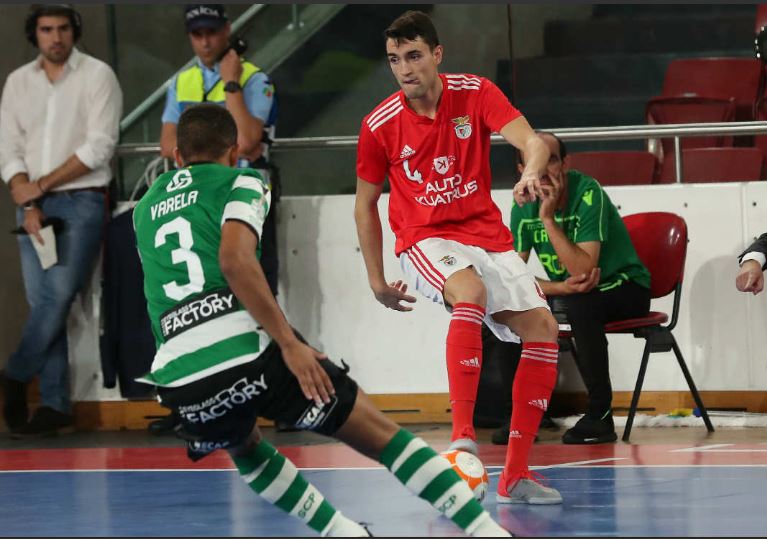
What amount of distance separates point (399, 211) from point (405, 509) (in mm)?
1325

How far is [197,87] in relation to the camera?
825cm

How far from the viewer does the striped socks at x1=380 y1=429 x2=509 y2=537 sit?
4082mm

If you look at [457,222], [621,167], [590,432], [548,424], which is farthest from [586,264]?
[457,222]

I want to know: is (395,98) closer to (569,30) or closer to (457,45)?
(457,45)

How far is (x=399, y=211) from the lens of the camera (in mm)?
5824

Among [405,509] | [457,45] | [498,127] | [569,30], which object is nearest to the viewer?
[405,509]

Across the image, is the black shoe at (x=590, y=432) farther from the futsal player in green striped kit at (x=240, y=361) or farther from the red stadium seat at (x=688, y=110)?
the futsal player in green striped kit at (x=240, y=361)

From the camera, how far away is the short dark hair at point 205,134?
4348 mm

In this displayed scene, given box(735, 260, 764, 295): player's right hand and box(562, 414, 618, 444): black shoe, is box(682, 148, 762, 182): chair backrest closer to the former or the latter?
box(562, 414, 618, 444): black shoe

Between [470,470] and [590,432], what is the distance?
248 cm

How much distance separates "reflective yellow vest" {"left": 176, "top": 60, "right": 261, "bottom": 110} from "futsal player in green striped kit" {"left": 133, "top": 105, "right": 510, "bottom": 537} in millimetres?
3962

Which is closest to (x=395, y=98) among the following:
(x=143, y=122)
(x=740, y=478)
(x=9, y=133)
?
(x=740, y=478)

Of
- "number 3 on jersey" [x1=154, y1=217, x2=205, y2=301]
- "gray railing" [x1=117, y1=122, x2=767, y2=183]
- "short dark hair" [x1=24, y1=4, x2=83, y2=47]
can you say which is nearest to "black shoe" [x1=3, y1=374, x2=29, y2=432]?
"gray railing" [x1=117, y1=122, x2=767, y2=183]

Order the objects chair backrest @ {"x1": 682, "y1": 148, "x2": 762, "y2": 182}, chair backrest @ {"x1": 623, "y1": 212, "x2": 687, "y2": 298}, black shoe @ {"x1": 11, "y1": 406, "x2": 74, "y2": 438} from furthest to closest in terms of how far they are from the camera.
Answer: chair backrest @ {"x1": 682, "y1": 148, "x2": 762, "y2": 182} → black shoe @ {"x1": 11, "y1": 406, "x2": 74, "y2": 438} → chair backrest @ {"x1": 623, "y1": 212, "x2": 687, "y2": 298}
